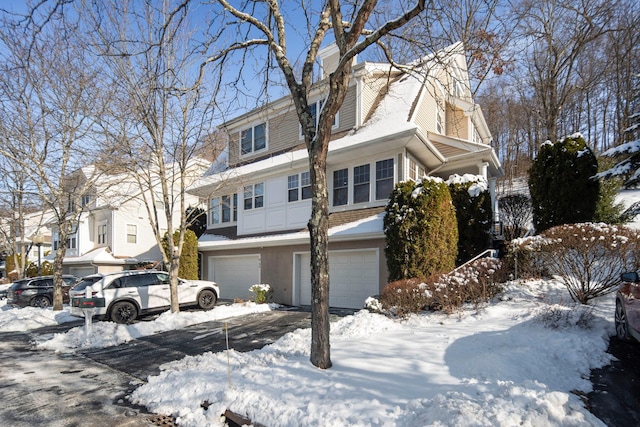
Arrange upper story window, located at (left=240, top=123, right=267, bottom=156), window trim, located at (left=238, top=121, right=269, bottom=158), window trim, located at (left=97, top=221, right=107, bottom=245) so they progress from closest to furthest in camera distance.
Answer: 1. window trim, located at (left=238, top=121, right=269, bottom=158)
2. upper story window, located at (left=240, top=123, right=267, bottom=156)
3. window trim, located at (left=97, top=221, right=107, bottom=245)

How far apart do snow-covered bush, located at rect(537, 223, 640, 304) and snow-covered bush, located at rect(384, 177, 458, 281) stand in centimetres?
245

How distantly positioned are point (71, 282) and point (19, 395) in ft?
48.0

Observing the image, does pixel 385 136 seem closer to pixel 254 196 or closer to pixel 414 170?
pixel 414 170

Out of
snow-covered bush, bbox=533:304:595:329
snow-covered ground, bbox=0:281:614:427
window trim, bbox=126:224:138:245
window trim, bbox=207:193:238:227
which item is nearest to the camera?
snow-covered ground, bbox=0:281:614:427

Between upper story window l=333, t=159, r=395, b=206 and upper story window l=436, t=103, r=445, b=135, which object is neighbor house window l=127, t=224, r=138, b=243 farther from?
upper story window l=436, t=103, r=445, b=135

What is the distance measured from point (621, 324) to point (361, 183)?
27.8ft

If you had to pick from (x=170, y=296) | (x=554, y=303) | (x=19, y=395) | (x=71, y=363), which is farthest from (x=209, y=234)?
(x=554, y=303)

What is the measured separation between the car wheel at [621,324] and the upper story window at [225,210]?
47.8ft

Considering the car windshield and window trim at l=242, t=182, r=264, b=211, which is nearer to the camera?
the car windshield

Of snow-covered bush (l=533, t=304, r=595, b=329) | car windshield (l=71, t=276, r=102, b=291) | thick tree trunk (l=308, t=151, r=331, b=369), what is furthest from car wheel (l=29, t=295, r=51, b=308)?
snow-covered bush (l=533, t=304, r=595, b=329)

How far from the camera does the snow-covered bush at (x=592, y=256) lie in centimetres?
695

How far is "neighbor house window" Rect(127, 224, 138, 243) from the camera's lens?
25125mm

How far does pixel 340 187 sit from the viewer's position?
1366 cm

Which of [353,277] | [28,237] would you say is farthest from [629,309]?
[28,237]
